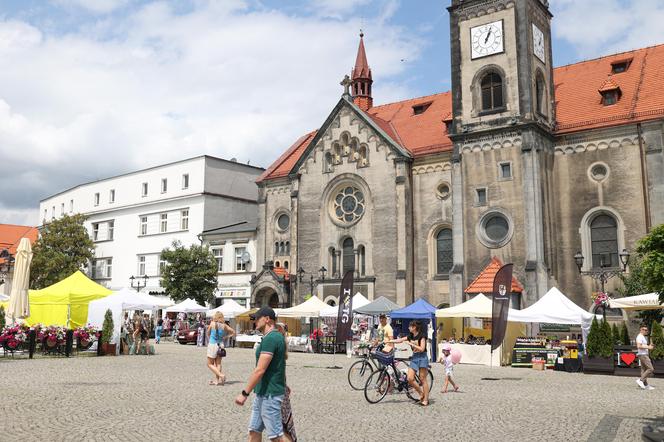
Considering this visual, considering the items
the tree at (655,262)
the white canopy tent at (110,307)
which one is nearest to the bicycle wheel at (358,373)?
the tree at (655,262)

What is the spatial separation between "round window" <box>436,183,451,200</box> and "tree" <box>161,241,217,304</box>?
55.8 feet

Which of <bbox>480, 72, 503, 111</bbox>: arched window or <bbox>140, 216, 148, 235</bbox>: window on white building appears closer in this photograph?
<bbox>480, 72, 503, 111</bbox>: arched window

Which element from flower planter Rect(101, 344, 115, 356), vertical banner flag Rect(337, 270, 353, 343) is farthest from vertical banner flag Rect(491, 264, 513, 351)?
flower planter Rect(101, 344, 115, 356)

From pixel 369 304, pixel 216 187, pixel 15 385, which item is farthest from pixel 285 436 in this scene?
pixel 216 187

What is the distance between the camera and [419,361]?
556 inches

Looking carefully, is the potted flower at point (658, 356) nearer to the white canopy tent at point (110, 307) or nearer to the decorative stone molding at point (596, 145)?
the decorative stone molding at point (596, 145)

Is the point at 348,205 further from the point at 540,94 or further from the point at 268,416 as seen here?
the point at 268,416

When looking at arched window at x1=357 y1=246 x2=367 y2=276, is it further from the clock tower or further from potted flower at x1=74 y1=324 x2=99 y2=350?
potted flower at x1=74 y1=324 x2=99 y2=350

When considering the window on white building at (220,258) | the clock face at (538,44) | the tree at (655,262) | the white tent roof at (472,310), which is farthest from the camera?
the window on white building at (220,258)

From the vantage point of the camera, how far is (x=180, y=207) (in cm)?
5256

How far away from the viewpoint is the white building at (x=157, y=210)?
2040 inches

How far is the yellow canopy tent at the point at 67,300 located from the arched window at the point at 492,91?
2146 centimetres

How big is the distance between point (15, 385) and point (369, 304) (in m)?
18.2

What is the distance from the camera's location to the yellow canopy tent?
28.1 meters
